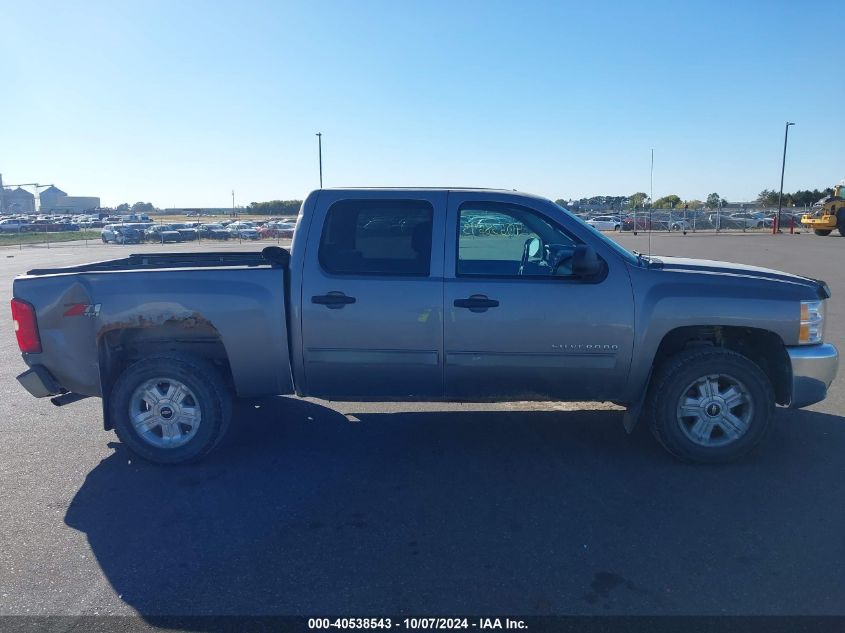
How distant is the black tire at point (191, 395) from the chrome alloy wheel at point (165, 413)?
0.03 meters

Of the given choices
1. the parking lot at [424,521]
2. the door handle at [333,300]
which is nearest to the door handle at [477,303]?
the door handle at [333,300]

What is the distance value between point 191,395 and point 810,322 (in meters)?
4.54

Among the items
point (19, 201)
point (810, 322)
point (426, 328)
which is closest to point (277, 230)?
point (426, 328)

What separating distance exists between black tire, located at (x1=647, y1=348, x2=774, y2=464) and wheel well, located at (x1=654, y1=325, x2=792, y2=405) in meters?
0.16

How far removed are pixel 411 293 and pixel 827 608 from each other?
303cm

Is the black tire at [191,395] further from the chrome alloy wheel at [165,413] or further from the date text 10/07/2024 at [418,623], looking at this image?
the date text 10/07/2024 at [418,623]

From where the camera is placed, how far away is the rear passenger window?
5.15 m

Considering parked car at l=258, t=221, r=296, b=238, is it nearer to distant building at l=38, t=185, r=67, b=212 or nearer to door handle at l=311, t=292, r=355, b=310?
door handle at l=311, t=292, r=355, b=310

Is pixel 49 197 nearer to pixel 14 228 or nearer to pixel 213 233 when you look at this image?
pixel 14 228

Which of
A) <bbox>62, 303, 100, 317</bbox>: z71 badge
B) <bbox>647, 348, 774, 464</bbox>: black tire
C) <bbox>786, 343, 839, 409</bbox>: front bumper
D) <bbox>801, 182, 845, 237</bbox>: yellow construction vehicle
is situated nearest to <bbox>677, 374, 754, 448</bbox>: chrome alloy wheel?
<bbox>647, 348, 774, 464</bbox>: black tire

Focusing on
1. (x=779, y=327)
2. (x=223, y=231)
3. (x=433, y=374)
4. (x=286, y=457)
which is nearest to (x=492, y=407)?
(x=433, y=374)

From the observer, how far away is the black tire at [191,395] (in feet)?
16.9

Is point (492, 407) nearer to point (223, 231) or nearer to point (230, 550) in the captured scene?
point (230, 550)

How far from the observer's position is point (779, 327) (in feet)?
16.4
